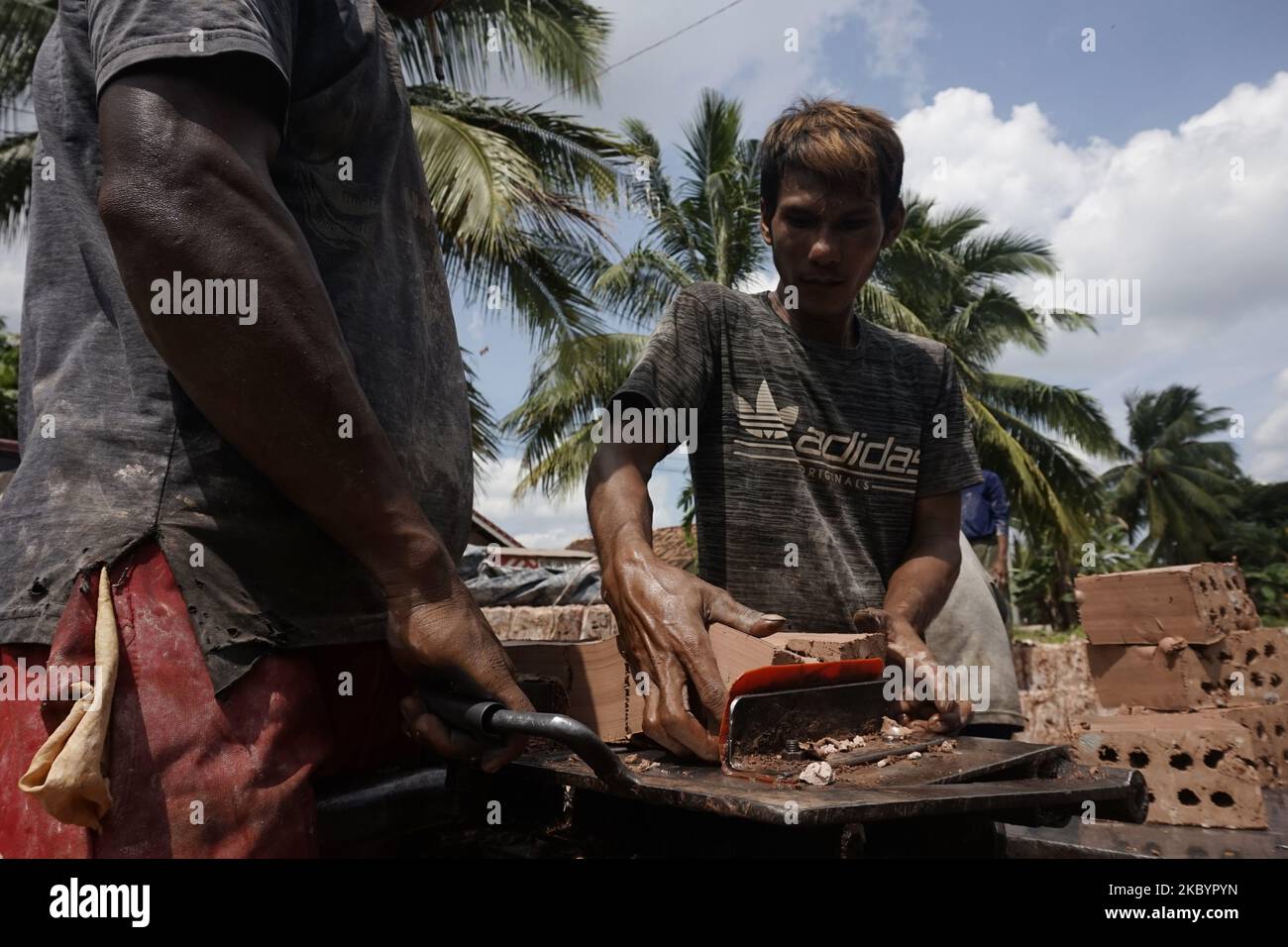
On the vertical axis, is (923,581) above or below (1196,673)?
above

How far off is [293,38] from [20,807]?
1.09 meters

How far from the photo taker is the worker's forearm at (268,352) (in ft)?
3.64

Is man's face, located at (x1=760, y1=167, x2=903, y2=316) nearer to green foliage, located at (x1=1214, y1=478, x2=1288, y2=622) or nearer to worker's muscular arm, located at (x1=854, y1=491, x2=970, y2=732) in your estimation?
worker's muscular arm, located at (x1=854, y1=491, x2=970, y2=732)

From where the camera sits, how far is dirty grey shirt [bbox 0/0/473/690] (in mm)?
1196

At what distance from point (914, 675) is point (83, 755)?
1424 mm

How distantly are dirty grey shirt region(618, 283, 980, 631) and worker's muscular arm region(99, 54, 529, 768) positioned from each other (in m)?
0.91

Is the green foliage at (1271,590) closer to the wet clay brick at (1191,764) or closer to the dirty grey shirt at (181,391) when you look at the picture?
the wet clay brick at (1191,764)

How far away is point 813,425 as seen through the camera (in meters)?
2.26

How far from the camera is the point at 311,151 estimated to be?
1.44 m

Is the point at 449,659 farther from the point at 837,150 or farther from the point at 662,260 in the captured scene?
the point at 662,260

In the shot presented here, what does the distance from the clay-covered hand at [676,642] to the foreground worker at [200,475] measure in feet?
0.95

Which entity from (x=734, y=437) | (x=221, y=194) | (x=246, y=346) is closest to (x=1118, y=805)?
(x=734, y=437)

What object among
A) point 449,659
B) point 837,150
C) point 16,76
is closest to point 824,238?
point 837,150
